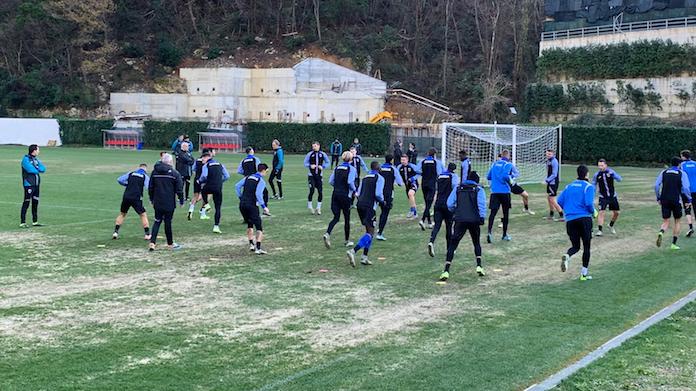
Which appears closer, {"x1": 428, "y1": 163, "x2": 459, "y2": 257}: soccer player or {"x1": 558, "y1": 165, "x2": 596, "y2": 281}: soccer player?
{"x1": 558, "y1": 165, "x2": 596, "y2": 281}: soccer player

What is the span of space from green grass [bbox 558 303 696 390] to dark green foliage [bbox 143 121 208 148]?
5390cm

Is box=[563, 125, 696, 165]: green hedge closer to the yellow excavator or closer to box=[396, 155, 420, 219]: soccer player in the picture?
the yellow excavator

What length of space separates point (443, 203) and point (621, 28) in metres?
51.4

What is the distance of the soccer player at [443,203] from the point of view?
51.1 feet

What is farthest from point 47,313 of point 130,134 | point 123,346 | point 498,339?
point 130,134

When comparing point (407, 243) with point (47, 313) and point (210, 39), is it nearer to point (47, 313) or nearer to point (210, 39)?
point (47, 313)

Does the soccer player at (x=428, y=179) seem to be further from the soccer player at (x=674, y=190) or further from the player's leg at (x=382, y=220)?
the soccer player at (x=674, y=190)

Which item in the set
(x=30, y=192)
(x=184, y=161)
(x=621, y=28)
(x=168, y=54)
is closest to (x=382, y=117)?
(x=621, y=28)

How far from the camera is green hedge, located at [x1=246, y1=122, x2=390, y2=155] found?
183 ft

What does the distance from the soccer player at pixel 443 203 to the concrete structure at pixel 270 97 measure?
2058 inches

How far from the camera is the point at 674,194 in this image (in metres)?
16.9

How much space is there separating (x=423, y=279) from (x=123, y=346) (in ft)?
19.0

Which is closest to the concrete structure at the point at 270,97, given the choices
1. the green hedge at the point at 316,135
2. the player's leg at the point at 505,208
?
the green hedge at the point at 316,135

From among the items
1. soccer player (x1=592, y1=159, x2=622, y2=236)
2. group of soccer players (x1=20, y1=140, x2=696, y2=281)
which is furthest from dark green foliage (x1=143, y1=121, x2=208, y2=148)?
soccer player (x1=592, y1=159, x2=622, y2=236)
